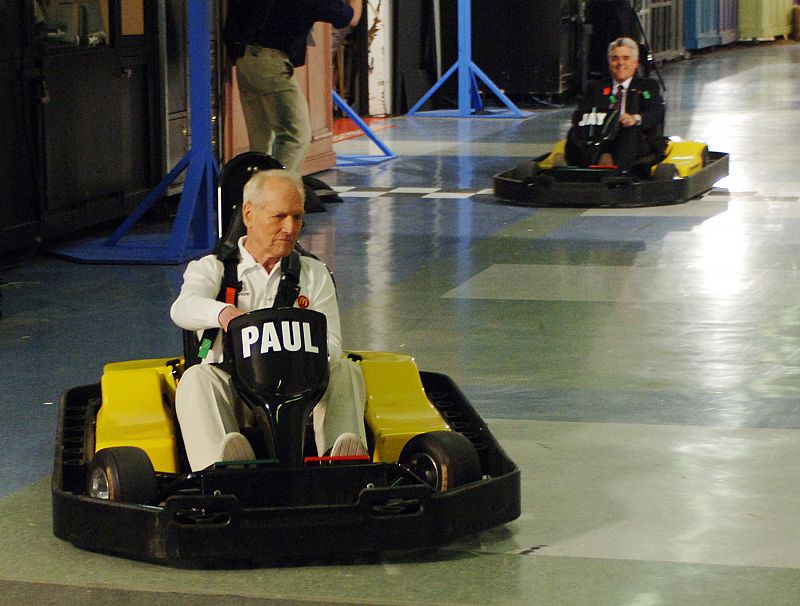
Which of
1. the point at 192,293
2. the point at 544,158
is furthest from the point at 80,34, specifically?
the point at 192,293

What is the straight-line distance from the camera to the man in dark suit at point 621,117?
1107 centimetres

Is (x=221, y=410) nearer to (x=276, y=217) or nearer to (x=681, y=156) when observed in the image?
(x=276, y=217)

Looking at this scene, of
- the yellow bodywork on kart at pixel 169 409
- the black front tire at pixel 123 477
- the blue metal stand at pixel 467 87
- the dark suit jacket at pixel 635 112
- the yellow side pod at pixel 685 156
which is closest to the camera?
the black front tire at pixel 123 477

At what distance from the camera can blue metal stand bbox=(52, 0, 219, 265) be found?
9008mm

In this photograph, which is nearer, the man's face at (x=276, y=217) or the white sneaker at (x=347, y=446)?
the white sneaker at (x=347, y=446)

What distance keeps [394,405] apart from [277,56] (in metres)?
5.89

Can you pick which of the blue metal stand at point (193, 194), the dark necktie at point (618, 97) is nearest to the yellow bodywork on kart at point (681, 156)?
the dark necktie at point (618, 97)

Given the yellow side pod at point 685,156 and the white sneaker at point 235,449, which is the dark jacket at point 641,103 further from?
the white sneaker at point 235,449

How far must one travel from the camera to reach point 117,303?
7.80 meters

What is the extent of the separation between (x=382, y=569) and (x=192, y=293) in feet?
3.41

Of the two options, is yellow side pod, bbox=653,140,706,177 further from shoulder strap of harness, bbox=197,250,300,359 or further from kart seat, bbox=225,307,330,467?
kart seat, bbox=225,307,330,467

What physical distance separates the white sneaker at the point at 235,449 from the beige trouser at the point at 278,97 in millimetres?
6102

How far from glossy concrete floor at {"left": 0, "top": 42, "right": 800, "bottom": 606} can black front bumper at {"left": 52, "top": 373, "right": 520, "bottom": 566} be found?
0.24 feet

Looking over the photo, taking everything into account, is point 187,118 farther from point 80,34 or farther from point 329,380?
point 329,380
